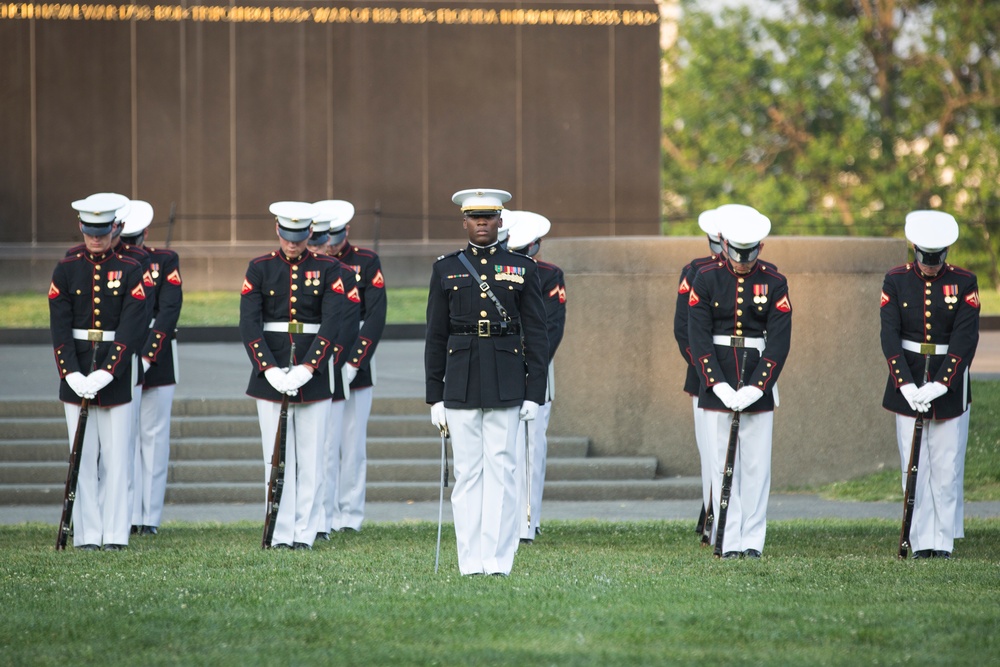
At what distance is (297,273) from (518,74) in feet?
46.3

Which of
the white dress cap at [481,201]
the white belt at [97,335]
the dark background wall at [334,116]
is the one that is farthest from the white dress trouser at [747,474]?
the dark background wall at [334,116]

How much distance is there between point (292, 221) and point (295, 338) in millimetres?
698

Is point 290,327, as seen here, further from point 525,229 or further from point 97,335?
point 525,229

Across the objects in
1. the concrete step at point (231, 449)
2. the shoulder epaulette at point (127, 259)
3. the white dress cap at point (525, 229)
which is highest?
the white dress cap at point (525, 229)

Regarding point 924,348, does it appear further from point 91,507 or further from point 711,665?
point 91,507

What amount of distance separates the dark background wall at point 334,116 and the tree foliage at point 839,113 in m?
12.5

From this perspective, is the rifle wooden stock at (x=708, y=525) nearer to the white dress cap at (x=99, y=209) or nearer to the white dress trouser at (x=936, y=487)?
the white dress trouser at (x=936, y=487)

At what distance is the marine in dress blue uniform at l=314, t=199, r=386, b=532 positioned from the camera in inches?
397

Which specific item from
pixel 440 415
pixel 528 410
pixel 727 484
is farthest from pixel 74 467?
pixel 727 484

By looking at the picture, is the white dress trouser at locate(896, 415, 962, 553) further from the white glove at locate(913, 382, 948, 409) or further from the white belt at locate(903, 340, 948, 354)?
the white belt at locate(903, 340, 948, 354)

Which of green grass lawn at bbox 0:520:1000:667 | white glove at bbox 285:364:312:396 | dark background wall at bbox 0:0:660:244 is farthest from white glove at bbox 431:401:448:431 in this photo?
dark background wall at bbox 0:0:660:244

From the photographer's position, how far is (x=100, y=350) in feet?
29.7

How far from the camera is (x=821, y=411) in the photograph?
12336mm

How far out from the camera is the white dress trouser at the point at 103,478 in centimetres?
898
